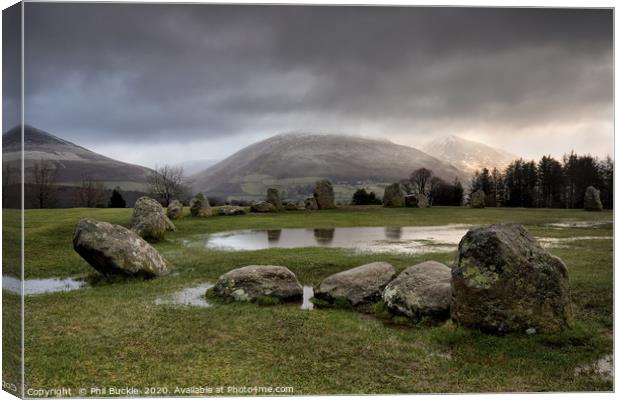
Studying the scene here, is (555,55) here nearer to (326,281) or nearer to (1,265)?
(326,281)

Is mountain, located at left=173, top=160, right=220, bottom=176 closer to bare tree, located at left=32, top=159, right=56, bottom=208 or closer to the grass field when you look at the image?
bare tree, located at left=32, top=159, right=56, bottom=208

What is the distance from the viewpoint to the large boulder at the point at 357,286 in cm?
1197

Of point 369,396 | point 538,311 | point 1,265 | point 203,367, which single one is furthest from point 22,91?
point 538,311

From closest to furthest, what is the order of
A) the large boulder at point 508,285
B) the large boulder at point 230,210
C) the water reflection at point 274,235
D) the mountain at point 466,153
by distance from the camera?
the large boulder at point 508,285 < the mountain at point 466,153 < the water reflection at point 274,235 < the large boulder at point 230,210

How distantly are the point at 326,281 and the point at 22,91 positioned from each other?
780cm

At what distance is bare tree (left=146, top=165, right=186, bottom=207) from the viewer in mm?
14883

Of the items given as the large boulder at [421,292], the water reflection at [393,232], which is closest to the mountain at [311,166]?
the water reflection at [393,232]

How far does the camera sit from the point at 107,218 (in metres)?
Result: 16.0

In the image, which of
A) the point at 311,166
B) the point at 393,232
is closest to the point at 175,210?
the point at 311,166

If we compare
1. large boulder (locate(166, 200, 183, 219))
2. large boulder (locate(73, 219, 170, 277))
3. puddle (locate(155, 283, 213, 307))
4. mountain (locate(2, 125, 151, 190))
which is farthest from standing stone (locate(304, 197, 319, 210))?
large boulder (locate(166, 200, 183, 219))

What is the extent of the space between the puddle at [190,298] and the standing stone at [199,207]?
4657 millimetres

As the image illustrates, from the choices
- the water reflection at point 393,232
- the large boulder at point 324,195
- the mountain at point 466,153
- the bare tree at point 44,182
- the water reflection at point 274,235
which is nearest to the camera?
the bare tree at point 44,182

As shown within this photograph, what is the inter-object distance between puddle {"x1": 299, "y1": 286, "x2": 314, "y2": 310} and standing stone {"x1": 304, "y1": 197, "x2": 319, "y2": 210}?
3335 millimetres

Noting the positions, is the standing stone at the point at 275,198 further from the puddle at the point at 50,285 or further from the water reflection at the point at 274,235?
the puddle at the point at 50,285
